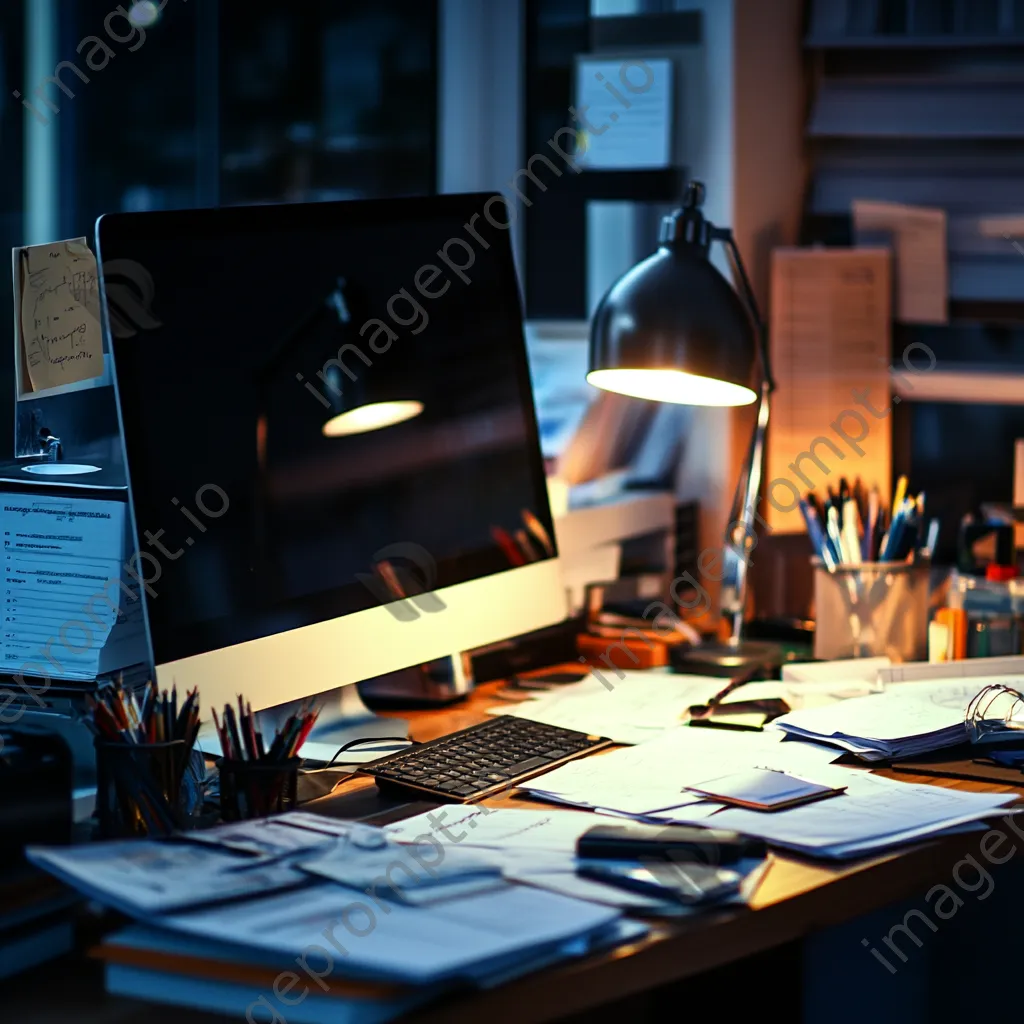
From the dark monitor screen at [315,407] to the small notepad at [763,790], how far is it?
1.25 ft

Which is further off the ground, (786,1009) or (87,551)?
(87,551)

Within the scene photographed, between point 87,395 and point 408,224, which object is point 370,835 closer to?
point 87,395

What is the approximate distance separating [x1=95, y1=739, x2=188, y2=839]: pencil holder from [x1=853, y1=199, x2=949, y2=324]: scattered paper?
133cm

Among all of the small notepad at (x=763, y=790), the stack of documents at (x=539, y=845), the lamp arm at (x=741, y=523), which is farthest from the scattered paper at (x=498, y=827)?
the lamp arm at (x=741, y=523)

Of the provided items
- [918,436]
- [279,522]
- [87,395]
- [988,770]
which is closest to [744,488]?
[918,436]

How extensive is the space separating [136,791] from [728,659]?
83 centimetres

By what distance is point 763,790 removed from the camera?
117 cm

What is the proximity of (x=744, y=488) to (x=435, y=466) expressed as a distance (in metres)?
0.49

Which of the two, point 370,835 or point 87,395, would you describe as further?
point 87,395

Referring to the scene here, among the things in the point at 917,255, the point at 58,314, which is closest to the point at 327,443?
the point at 58,314

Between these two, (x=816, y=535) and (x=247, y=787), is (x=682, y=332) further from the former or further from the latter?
(x=247, y=787)

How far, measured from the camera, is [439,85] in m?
2.29

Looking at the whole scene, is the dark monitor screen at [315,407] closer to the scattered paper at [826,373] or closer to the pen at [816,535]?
the pen at [816,535]

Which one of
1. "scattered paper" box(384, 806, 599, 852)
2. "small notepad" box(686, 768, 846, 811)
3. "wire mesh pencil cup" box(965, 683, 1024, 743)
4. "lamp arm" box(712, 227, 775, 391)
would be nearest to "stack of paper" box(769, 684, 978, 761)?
"wire mesh pencil cup" box(965, 683, 1024, 743)
